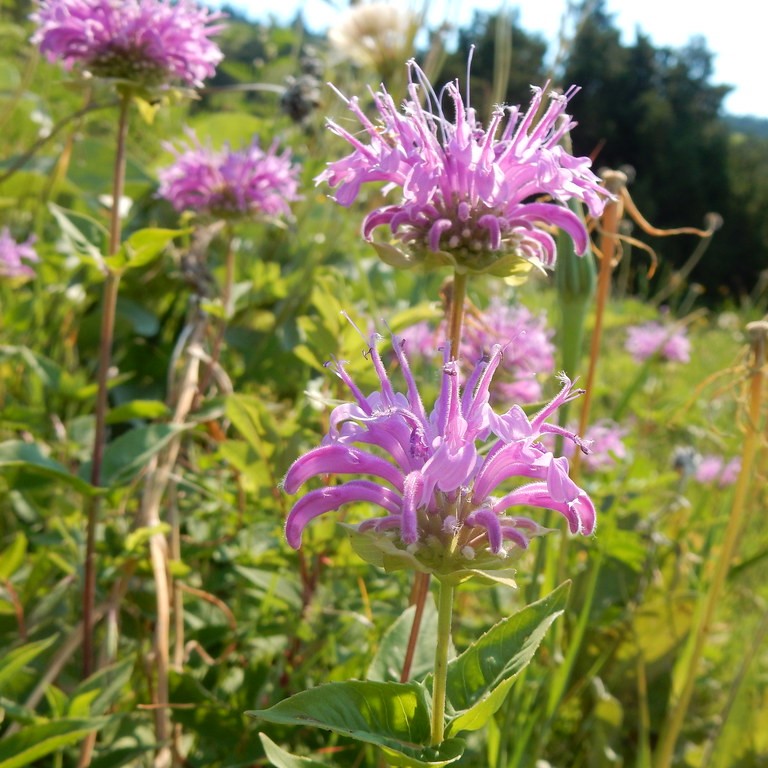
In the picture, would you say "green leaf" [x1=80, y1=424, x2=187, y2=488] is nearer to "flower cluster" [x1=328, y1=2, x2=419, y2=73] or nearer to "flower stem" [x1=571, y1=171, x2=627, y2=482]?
"flower stem" [x1=571, y1=171, x2=627, y2=482]

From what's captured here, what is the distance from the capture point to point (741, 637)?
142 cm

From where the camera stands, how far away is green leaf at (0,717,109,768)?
735mm

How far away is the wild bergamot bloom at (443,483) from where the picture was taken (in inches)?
21.3

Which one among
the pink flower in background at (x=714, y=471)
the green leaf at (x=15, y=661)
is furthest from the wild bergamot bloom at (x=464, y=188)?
the pink flower in background at (x=714, y=471)

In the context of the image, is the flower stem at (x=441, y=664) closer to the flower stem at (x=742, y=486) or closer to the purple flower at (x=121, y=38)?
the flower stem at (x=742, y=486)

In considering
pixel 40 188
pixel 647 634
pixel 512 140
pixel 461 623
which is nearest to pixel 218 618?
pixel 461 623

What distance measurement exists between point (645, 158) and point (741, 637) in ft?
66.6

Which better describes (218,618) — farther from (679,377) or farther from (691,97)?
(691,97)

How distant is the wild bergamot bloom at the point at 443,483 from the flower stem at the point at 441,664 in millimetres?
17

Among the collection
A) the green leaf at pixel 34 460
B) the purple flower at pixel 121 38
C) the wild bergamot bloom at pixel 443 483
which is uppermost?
the purple flower at pixel 121 38

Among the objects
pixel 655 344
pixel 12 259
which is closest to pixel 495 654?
pixel 12 259

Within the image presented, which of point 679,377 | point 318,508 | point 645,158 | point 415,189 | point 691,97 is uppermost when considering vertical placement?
point 691,97

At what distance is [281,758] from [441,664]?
123 mm

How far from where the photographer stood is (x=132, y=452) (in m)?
1.04
